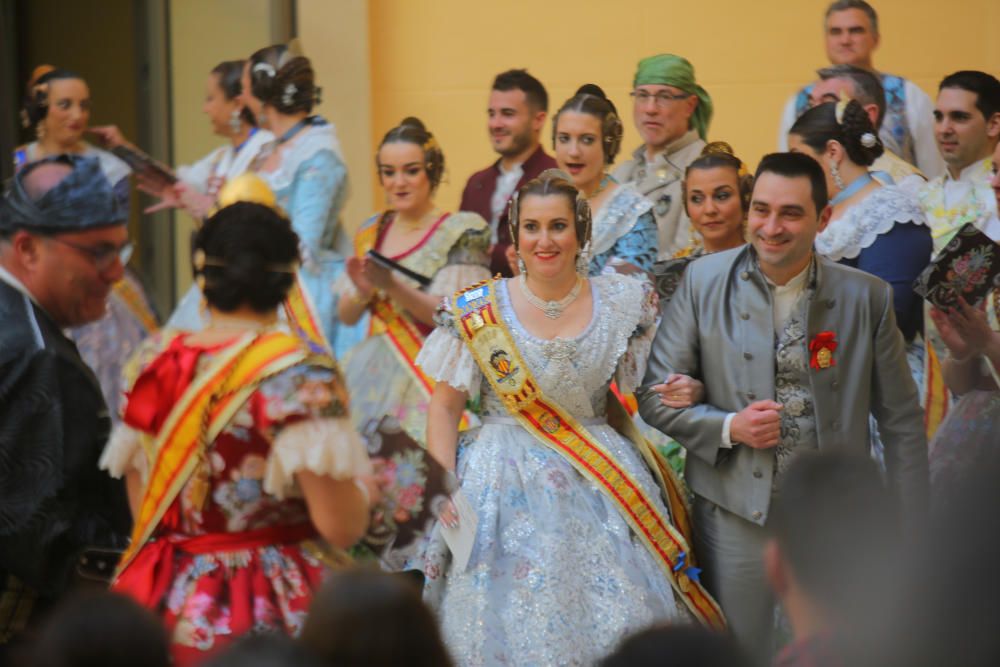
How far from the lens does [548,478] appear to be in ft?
15.2

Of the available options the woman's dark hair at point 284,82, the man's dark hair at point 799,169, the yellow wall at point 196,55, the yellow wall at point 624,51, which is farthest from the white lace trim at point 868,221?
the yellow wall at point 196,55

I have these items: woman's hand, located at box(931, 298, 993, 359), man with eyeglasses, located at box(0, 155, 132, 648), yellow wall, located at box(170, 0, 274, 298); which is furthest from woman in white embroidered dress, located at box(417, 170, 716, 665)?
yellow wall, located at box(170, 0, 274, 298)

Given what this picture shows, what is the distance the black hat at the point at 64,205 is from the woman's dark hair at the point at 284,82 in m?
3.32

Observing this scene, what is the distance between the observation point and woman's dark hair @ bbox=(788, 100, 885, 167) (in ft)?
18.3

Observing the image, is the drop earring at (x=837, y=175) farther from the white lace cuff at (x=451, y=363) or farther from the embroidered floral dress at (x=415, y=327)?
the white lace cuff at (x=451, y=363)

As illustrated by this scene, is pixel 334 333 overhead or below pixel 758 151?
below

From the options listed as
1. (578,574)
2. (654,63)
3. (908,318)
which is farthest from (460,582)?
(654,63)

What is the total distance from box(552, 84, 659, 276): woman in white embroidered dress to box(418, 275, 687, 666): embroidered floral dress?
734 millimetres

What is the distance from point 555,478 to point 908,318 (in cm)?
148

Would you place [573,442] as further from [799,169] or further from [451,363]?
[799,169]

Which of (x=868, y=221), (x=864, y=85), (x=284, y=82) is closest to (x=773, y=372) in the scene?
(x=868, y=221)

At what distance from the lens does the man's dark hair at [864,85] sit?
6418mm

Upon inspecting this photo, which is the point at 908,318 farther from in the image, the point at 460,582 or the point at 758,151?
the point at 758,151

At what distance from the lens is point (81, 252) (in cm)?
343
